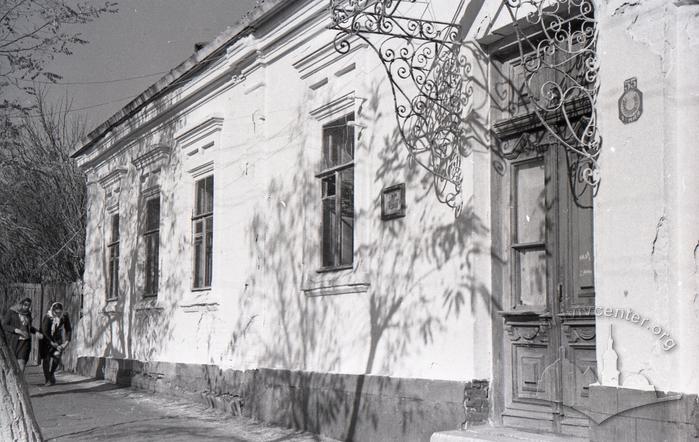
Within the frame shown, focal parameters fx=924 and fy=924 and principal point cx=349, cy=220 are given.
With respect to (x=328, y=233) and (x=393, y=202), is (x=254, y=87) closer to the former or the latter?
(x=328, y=233)

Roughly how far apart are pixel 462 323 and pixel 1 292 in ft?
71.9

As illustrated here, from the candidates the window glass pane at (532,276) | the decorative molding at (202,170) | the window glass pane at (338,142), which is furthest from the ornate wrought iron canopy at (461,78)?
the decorative molding at (202,170)

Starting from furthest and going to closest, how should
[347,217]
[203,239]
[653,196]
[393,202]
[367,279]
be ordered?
1. [203,239]
2. [347,217]
3. [367,279]
4. [393,202]
5. [653,196]

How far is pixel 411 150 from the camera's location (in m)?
8.18

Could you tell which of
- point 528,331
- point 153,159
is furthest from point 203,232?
point 528,331

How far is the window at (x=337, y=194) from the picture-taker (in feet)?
33.0

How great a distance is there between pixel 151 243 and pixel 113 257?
2.91m

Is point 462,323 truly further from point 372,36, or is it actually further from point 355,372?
point 372,36

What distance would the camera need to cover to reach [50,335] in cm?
1748

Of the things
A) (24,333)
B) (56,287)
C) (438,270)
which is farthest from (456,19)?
(56,287)

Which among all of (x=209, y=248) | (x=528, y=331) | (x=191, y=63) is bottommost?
(x=528, y=331)

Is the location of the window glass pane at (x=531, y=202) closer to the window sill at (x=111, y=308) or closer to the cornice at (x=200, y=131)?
the cornice at (x=200, y=131)

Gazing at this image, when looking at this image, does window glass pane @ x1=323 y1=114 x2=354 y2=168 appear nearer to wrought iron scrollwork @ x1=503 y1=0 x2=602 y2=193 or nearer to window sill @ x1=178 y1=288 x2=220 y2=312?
wrought iron scrollwork @ x1=503 y1=0 x2=602 y2=193

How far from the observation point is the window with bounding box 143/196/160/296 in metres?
16.9
